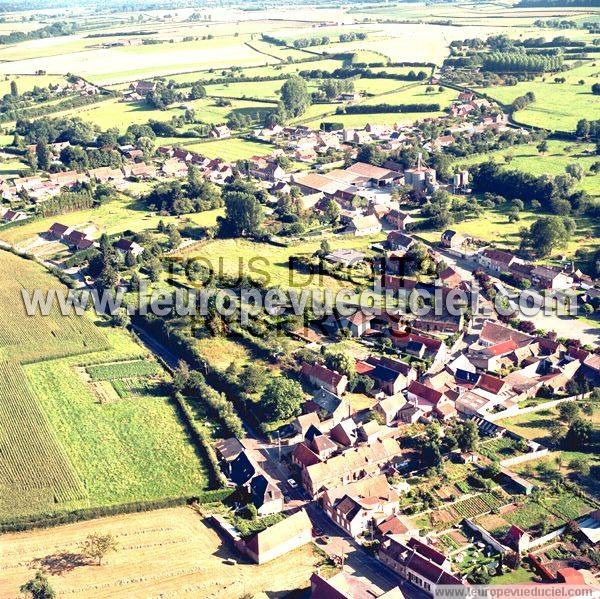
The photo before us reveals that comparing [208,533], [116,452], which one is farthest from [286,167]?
[208,533]

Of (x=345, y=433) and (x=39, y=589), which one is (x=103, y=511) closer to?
(x=39, y=589)

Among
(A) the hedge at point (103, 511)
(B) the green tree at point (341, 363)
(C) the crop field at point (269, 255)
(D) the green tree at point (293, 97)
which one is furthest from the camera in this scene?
(D) the green tree at point (293, 97)

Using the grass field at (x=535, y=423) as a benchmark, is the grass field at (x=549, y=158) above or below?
above

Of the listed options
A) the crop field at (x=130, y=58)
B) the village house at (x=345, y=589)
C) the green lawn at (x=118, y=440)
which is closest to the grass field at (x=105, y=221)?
the green lawn at (x=118, y=440)

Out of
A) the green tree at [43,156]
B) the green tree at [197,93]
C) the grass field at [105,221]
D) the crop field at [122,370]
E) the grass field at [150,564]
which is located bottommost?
the grass field at [150,564]

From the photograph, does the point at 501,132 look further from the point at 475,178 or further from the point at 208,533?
the point at 208,533

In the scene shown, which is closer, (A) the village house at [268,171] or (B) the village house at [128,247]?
(B) the village house at [128,247]

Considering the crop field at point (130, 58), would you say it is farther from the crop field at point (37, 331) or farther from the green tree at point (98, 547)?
the green tree at point (98, 547)

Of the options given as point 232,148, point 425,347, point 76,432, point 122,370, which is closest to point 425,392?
point 425,347

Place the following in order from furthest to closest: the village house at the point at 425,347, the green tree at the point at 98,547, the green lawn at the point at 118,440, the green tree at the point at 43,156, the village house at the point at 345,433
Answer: the green tree at the point at 43,156
the village house at the point at 425,347
the village house at the point at 345,433
the green lawn at the point at 118,440
the green tree at the point at 98,547
